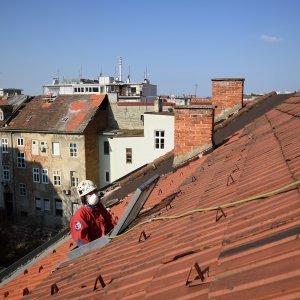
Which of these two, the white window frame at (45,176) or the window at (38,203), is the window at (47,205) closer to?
the window at (38,203)

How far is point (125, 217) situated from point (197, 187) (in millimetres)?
1420

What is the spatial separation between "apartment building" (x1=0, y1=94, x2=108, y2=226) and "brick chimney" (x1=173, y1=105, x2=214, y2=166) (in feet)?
76.8

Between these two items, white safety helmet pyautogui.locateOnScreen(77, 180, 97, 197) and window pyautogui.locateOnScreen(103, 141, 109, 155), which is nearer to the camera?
white safety helmet pyautogui.locateOnScreen(77, 180, 97, 197)

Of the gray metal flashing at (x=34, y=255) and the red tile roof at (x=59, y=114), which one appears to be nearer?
the gray metal flashing at (x=34, y=255)

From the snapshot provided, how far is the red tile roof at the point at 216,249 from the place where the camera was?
1861 mm

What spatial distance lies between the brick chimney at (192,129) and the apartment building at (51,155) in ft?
76.8

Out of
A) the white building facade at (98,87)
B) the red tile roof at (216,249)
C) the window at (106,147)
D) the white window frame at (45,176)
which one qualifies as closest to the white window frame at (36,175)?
the white window frame at (45,176)

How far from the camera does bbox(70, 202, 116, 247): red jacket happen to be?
4477 mm

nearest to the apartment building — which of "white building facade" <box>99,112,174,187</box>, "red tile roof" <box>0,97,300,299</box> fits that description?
"white building facade" <box>99,112,174,187</box>

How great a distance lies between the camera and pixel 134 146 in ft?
99.6

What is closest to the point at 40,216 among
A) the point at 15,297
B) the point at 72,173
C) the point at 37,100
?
the point at 72,173

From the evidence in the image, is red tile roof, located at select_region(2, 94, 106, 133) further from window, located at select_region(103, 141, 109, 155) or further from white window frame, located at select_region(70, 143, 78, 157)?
window, located at select_region(103, 141, 109, 155)

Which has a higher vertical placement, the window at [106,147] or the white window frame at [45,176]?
the window at [106,147]

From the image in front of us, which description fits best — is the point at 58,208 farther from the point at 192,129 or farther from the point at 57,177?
the point at 192,129
